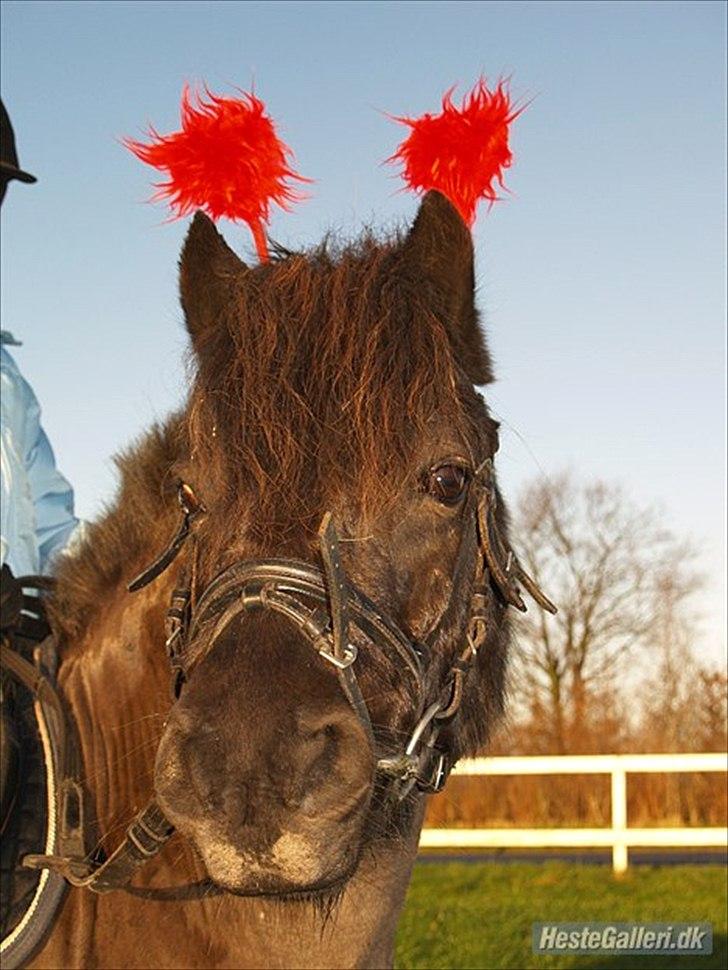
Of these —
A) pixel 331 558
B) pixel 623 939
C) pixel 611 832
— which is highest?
pixel 331 558

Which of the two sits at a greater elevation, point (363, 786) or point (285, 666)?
point (285, 666)

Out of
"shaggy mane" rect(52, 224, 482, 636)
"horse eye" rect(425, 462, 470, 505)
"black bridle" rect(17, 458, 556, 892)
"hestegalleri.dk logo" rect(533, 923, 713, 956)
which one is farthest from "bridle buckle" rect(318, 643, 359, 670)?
"hestegalleri.dk logo" rect(533, 923, 713, 956)

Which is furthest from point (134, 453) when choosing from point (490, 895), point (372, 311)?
point (490, 895)

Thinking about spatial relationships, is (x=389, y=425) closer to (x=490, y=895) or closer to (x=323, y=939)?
(x=323, y=939)

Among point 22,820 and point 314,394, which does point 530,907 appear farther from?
point 314,394

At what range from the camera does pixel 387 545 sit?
9.20ft

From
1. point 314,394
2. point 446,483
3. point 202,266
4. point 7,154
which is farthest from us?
point 7,154

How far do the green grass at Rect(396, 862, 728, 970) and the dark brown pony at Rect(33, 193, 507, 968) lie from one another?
6016 millimetres

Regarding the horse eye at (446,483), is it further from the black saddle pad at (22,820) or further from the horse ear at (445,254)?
the black saddle pad at (22,820)

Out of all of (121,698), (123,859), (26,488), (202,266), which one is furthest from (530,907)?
(202,266)

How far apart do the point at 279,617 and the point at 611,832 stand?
11.9 m

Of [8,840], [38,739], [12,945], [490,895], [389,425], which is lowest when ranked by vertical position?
[490,895]

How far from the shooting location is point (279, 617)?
102 inches

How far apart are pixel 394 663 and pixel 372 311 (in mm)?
806
